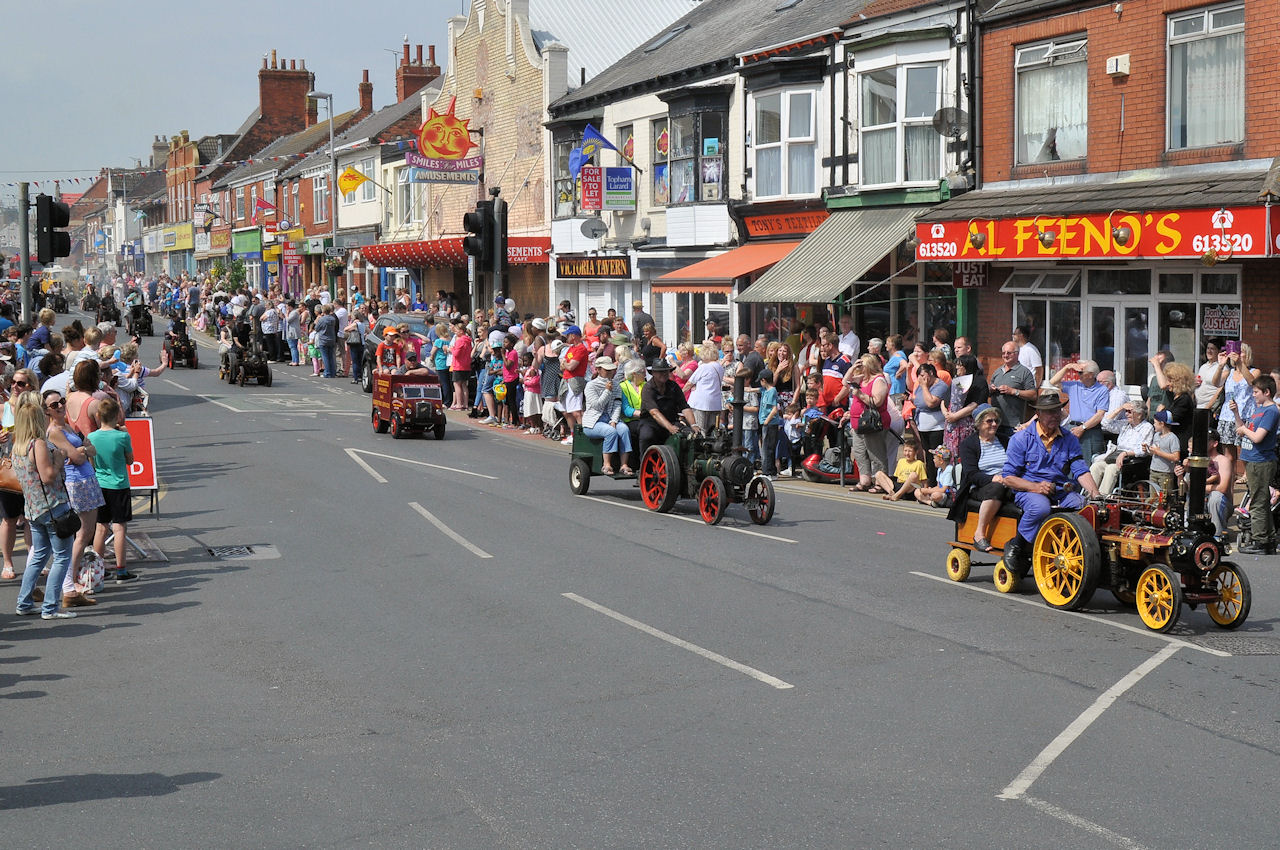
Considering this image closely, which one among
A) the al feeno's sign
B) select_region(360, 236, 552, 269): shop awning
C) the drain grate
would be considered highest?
select_region(360, 236, 552, 269): shop awning

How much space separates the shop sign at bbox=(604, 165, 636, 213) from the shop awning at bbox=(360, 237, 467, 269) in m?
Answer: 7.97

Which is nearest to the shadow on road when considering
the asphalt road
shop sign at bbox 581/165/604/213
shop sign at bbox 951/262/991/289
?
the asphalt road

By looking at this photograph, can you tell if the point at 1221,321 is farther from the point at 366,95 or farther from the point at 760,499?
the point at 366,95

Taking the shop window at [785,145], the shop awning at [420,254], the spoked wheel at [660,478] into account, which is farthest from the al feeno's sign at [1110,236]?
the shop awning at [420,254]

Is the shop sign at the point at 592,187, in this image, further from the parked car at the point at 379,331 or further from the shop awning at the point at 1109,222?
the shop awning at the point at 1109,222

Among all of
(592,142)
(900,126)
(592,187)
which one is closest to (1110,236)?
(900,126)

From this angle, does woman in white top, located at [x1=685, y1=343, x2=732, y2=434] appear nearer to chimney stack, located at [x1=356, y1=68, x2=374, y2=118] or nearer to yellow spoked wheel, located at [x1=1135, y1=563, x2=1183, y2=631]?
yellow spoked wheel, located at [x1=1135, y1=563, x2=1183, y2=631]

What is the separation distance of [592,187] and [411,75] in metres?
30.0

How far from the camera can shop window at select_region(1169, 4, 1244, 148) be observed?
739 inches

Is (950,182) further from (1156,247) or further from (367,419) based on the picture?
(367,419)

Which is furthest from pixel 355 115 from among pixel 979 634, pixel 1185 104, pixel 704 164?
pixel 979 634

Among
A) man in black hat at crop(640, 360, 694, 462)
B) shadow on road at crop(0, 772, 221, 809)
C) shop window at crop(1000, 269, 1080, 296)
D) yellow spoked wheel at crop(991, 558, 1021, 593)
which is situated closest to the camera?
shadow on road at crop(0, 772, 221, 809)

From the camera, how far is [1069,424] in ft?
55.6

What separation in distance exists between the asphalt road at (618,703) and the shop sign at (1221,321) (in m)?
6.39
